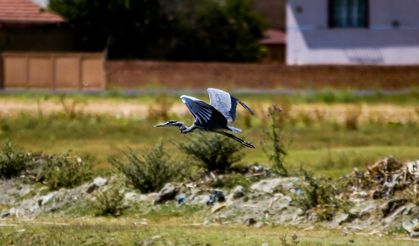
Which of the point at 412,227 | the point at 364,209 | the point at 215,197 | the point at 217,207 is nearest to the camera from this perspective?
the point at 412,227

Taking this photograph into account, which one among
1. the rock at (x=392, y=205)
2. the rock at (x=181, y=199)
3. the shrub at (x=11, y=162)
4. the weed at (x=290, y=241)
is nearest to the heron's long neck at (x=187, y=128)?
the weed at (x=290, y=241)

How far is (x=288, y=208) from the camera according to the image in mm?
18891

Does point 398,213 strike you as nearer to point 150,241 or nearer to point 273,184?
point 273,184

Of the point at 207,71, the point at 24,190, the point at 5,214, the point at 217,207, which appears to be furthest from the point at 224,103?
the point at 207,71

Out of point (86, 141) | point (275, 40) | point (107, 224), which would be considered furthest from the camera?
point (275, 40)

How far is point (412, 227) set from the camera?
1716 centimetres

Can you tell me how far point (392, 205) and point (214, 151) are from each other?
3.69 metres

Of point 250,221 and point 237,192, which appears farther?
point 237,192

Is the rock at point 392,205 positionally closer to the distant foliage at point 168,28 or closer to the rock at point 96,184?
the rock at point 96,184

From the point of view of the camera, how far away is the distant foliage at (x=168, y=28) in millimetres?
58156

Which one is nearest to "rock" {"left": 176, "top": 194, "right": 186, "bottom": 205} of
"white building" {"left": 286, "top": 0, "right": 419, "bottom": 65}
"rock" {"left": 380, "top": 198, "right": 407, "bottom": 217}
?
"rock" {"left": 380, "top": 198, "right": 407, "bottom": 217}

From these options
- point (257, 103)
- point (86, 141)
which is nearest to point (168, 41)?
point (257, 103)

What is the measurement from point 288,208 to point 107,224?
249cm

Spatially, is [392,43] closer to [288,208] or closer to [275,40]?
[275,40]
